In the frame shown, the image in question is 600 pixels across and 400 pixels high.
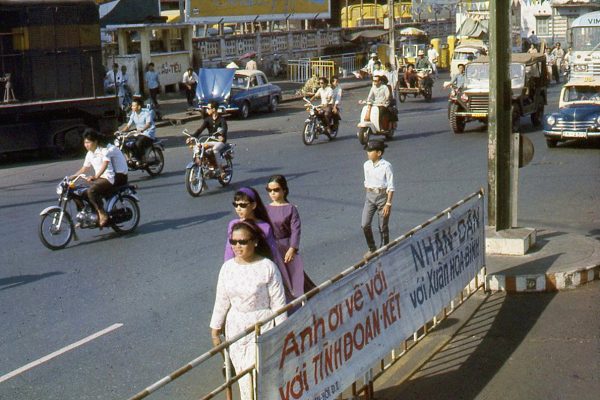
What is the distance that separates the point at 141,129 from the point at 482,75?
1092cm

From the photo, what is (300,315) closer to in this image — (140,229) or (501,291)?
(501,291)

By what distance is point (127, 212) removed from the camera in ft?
44.6

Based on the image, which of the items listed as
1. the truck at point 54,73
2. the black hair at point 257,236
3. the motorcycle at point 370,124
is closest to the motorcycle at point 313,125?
the motorcycle at point 370,124

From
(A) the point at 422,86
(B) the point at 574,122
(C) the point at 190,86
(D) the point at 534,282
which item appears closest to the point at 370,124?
(B) the point at 574,122

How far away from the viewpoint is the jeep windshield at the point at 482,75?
25.4 metres

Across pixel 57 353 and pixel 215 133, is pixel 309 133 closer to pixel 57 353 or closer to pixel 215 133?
pixel 215 133

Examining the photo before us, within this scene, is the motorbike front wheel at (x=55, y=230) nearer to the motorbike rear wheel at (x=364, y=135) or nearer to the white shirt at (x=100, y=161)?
the white shirt at (x=100, y=161)

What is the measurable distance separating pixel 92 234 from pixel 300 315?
348 inches

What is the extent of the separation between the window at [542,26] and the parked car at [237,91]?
42753 mm

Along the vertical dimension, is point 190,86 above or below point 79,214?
above

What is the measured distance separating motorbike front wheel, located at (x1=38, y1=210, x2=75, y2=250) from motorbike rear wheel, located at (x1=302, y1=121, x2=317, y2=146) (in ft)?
34.8

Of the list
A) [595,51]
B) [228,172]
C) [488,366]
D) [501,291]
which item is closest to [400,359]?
[488,366]

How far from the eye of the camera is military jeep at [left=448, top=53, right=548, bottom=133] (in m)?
24.4

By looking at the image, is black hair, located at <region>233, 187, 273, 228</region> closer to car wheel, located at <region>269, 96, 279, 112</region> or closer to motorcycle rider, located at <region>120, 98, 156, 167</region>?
motorcycle rider, located at <region>120, 98, 156, 167</region>
